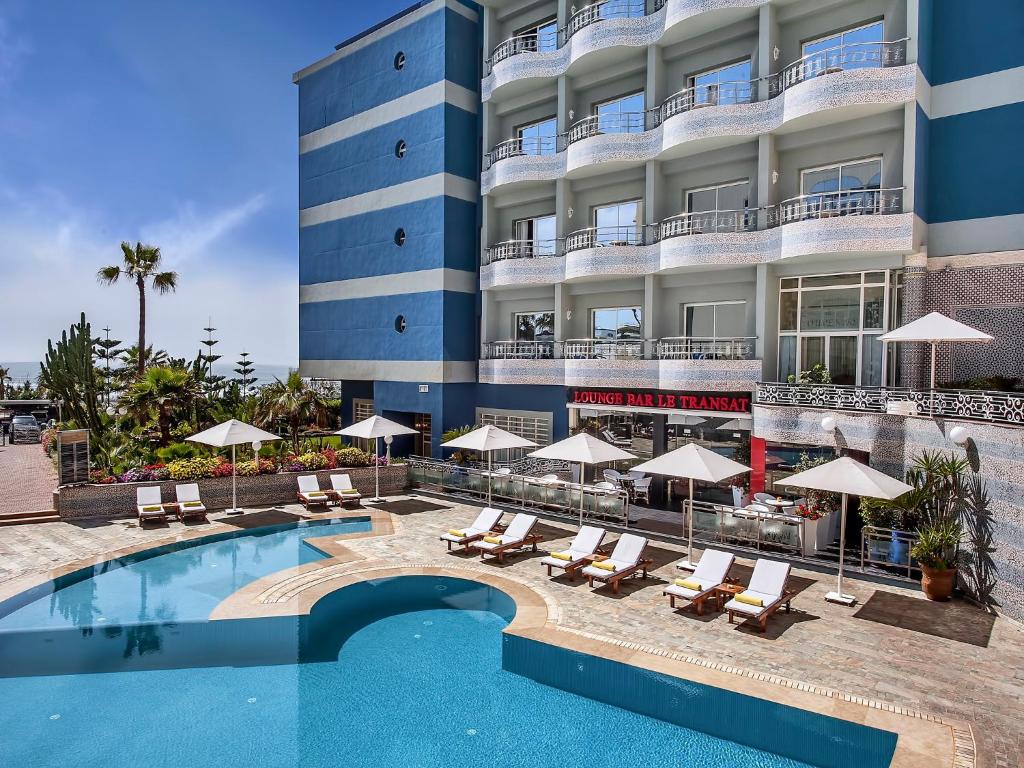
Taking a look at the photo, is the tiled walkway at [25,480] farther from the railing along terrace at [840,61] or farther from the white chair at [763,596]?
the railing along terrace at [840,61]

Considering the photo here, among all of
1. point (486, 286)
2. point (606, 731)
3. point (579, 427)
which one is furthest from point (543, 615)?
point (486, 286)

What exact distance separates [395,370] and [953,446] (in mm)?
20530

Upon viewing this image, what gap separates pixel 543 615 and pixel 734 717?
4155 millimetres

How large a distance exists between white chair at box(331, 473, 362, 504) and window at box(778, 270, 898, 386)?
47.2ft

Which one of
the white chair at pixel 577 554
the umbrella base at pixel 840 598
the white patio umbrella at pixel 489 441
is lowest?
the umbrella base at pixel 840 598

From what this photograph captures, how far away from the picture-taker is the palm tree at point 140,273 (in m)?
41.0

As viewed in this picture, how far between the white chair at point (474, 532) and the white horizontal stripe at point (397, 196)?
47.8 ft

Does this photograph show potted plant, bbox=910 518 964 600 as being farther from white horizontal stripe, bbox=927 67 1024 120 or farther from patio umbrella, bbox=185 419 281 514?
patio umbrella, bbox=185 419 281 514

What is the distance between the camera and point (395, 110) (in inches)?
1102

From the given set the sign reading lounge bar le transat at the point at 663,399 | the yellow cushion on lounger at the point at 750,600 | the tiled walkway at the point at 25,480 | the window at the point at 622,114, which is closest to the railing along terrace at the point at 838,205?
the sign reading lounge bar le transat at the point at 663,399

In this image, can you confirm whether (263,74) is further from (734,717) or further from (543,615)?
(734,717)

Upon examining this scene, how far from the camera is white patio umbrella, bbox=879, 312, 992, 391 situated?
548 inches

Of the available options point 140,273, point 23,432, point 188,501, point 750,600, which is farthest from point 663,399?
point 23,432

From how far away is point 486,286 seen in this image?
26.0 m
